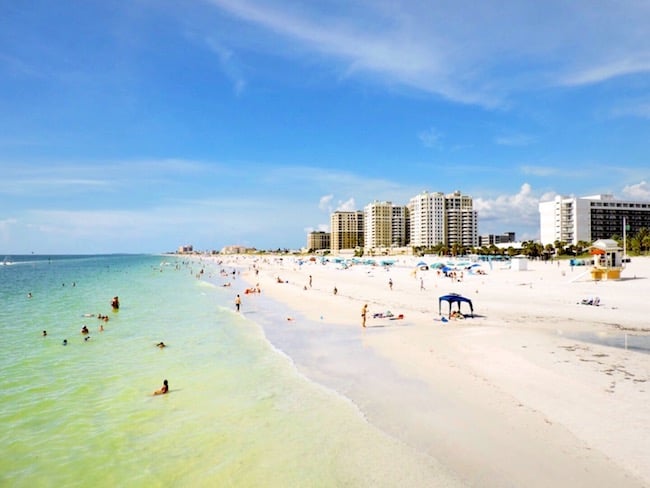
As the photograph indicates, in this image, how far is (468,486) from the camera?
7398 mm

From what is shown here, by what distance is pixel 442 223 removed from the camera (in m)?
159

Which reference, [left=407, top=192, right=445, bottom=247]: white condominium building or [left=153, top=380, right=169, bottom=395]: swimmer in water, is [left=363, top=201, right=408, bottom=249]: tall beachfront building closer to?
[left=407, top=192, right=445, bottom=247]: white condominium building

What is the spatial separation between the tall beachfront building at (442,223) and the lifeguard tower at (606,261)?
11670 centimetres

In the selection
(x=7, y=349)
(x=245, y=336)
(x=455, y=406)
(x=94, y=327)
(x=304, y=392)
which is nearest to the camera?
(x=455, y=406)

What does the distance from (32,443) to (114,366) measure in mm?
6704

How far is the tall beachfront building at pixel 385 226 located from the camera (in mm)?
178125

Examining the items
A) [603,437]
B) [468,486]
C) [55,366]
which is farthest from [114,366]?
[603,437]

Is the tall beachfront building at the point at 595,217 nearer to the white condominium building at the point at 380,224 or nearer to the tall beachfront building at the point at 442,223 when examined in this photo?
the tall beachfront building at the point at 442,223

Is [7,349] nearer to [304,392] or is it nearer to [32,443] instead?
[32,443]

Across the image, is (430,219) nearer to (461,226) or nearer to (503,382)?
(461,226)

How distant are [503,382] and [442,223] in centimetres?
15187

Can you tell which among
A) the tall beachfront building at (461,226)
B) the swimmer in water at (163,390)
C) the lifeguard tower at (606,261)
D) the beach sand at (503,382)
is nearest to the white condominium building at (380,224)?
the tall beachfront building at (461,226)

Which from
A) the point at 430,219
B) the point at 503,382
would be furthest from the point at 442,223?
the point at 503,382

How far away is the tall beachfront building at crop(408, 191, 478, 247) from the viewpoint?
158 m
